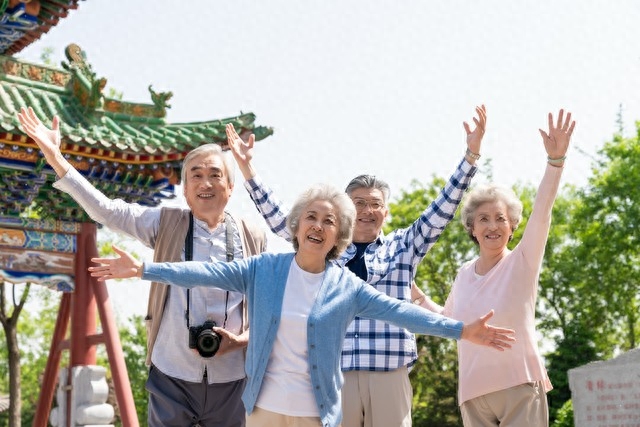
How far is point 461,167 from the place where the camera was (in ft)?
14.9

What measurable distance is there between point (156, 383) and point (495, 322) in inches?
60.3

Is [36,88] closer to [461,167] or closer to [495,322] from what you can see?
[461,167]

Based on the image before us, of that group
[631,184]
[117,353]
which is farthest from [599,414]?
[631,184]

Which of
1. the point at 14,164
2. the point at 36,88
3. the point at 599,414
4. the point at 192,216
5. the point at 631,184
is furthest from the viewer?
the point at 631,184

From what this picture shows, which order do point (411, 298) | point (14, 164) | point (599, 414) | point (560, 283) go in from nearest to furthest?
point (411, 298) < point (599, 414) < point (14, 164) < point (560, 283)

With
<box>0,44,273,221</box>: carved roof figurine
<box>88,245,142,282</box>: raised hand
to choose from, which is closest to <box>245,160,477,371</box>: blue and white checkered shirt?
<box>88,245,142,282</box>: raised hand

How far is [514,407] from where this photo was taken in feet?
13.2

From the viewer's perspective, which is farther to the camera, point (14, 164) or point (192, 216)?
point (14, 164)

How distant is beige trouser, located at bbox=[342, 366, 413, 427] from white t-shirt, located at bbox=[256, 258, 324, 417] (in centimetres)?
89

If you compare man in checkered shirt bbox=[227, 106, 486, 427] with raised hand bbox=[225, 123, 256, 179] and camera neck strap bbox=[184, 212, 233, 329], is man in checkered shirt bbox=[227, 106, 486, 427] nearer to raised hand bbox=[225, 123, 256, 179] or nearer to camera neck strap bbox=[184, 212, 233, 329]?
raised hand bbox=[225, 123, 256, 179]

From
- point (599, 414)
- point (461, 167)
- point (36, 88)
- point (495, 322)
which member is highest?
point (36, 88)

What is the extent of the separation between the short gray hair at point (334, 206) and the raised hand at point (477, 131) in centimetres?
111

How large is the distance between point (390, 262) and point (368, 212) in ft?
0.87

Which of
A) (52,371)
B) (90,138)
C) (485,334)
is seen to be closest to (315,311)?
(485,334)
